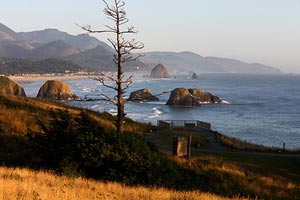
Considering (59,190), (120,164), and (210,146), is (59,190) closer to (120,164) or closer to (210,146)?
(120,164)

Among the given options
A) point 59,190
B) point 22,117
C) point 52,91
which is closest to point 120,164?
point 59,190

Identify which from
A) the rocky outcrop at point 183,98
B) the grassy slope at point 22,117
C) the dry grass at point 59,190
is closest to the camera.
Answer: the dry grass at point 59,190

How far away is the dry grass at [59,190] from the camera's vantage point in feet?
33.4

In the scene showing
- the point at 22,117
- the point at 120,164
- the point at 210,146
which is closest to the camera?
the point at 120,164

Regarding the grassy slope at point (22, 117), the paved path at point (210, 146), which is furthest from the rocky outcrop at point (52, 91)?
the paved path at point (210, 146)

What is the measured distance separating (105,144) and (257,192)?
21.9 feet

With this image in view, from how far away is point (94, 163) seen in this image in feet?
53.4

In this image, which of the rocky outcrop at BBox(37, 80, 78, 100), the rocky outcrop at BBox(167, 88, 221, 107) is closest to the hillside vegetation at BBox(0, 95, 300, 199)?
the rocky outcrop at BBox(167, 88, 221, 107)

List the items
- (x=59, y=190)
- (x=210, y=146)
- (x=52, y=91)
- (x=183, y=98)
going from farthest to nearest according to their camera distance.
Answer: (x=52, y=91), (x=183, y=98), (x=210, y=146), (x=59, y=190)

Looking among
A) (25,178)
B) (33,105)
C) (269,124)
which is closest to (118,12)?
(25,178)

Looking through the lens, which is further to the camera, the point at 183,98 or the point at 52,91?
the point at 52,91

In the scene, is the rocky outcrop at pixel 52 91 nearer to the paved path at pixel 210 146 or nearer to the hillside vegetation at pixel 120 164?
the paved path at pixel 210 146

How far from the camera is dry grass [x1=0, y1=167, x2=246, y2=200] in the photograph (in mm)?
10188

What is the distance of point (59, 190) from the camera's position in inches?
441
